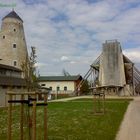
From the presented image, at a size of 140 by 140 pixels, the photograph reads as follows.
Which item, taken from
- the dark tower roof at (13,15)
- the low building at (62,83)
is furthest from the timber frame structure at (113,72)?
the dark tower roof at (13,15)

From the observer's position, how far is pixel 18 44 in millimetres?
63281

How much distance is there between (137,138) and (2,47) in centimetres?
5410

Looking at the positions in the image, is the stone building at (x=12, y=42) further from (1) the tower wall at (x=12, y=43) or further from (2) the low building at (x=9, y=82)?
(2) the low building at (x=9, y=82)

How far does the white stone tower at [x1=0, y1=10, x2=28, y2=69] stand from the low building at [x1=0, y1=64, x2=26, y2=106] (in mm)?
5522

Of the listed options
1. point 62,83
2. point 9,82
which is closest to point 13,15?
point 9,82

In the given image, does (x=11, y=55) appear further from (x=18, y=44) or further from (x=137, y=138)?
(x=137, y=138)

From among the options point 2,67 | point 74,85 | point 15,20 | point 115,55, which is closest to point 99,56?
point 115,55

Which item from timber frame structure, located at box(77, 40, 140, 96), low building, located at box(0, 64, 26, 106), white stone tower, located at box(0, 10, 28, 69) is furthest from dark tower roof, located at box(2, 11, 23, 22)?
timber frame structure, located at box(77, 40, 140, 96)

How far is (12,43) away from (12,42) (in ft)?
0.84

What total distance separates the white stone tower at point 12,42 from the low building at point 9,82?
18.1ft

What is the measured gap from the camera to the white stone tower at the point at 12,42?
6250cm

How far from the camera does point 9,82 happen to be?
46250 millimetres

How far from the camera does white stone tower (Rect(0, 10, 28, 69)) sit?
62.5m

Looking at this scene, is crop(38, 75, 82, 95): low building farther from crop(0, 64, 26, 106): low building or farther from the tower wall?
crop(0, 64, 26, 106): low building
